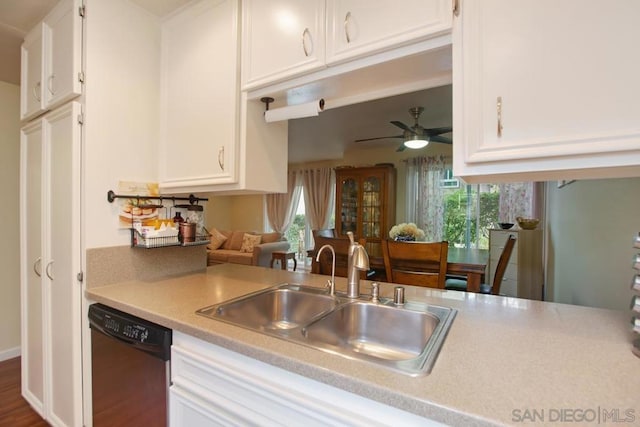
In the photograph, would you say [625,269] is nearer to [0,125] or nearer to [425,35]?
[425,35]

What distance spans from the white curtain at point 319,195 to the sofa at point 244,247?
0.82 metres

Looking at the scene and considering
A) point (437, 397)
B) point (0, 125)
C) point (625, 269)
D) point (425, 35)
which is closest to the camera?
point (437, 397)

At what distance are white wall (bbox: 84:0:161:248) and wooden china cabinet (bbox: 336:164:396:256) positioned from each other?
3576 mm

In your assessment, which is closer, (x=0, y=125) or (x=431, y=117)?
(x=0, y=125)

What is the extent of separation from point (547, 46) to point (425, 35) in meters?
0.33

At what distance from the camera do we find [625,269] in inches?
50.4

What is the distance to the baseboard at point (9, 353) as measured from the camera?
8.07ft

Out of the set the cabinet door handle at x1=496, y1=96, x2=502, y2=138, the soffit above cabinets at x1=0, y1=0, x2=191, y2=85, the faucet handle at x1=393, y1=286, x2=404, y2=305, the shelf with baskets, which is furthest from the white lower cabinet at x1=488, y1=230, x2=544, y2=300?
the soffit above cabinets at x1=0, y1=0, x2=191, y2=85

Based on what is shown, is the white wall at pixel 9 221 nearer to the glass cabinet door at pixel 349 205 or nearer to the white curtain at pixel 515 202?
the glass cabinet door at pixel 349 205

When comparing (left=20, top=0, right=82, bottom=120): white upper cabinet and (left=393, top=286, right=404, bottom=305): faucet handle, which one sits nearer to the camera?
(left=393, top=286, right=404, bottom=305): faucet handle

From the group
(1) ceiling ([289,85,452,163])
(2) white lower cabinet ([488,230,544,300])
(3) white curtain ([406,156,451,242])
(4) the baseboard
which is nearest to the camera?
(4) the baseboard

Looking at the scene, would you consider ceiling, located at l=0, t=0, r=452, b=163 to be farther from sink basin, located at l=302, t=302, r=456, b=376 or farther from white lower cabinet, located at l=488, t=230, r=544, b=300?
sink basin, located at l=302, t=302, r=456, b=376

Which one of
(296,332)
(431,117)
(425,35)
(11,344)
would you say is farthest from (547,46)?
(11,344)

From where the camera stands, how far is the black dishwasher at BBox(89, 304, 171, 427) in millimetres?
1085
